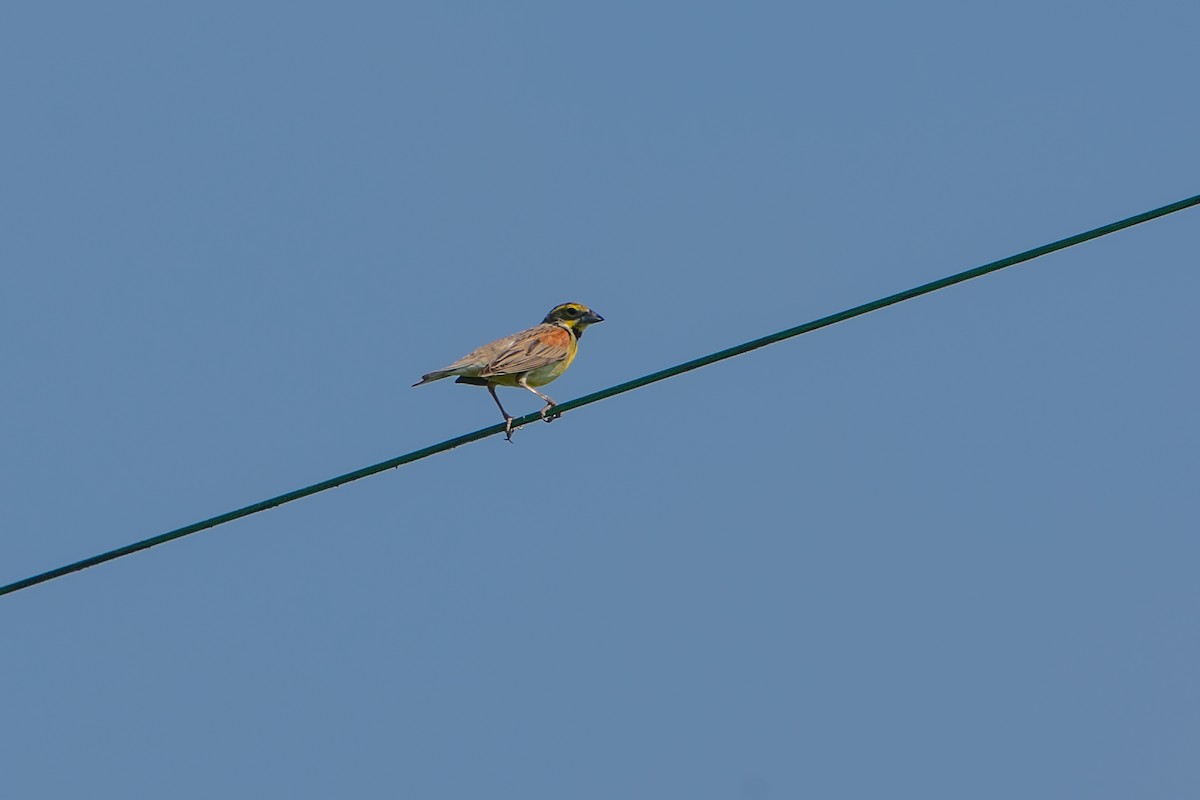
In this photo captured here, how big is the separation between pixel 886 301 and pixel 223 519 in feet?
13.4

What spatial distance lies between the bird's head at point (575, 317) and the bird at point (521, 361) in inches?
3.2

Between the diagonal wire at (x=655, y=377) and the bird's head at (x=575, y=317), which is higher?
the bird's head at (x=575, y=317)

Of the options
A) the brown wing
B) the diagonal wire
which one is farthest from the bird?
the diagonal wire

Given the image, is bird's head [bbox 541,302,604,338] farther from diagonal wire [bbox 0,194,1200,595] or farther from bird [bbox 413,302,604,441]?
diagonal wire [bbox 0,194,1200,595]

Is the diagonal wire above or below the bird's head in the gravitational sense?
below

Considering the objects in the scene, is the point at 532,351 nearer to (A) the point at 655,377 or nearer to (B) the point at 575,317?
(B) the point at 575,317

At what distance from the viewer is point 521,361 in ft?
56.0

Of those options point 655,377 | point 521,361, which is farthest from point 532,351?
point 655,377

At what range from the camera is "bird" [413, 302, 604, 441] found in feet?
54.9

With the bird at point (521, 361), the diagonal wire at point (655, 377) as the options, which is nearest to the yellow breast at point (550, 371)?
the bird at point (521, 361)

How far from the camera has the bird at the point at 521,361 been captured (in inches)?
659

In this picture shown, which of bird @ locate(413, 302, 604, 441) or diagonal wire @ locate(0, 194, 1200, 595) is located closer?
diagonal wire @ locate(0, 194, 1200, 595)

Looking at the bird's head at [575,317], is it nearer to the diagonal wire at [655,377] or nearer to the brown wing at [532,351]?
the brown wing at [532,351]

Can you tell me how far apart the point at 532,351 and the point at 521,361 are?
1.12ft
